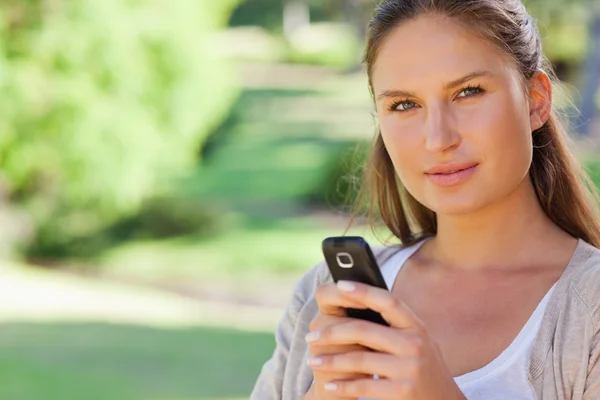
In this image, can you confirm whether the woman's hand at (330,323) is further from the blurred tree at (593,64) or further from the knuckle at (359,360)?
the blurred tree at (593,64)

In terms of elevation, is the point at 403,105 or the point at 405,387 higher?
the point at 403,105

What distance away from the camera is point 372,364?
1416 millimetres

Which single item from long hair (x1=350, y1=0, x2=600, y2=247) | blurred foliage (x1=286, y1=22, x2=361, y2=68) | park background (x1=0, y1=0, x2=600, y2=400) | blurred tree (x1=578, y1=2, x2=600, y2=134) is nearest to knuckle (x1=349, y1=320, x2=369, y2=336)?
long hair (x1=350, y1=0, x2=600, y2=247)

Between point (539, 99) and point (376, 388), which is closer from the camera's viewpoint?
point (376, 388)

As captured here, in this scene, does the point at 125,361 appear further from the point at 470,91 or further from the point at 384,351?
the point at 384,351

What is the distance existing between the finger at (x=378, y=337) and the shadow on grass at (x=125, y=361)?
5747 mm

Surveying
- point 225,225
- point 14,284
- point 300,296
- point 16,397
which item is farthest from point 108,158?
point 300,296

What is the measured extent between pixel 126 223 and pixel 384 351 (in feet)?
44.7

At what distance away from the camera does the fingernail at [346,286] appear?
55.1 inches

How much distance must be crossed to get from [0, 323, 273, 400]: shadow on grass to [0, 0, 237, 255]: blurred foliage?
117 inches

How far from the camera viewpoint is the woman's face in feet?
5.52

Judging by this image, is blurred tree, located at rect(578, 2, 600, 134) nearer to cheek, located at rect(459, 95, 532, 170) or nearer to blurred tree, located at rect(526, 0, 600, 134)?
blurred tree, located at rect(526, 0, 600, 134)

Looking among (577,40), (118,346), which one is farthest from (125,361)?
(577,40)

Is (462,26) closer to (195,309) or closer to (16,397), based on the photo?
(16,397)
